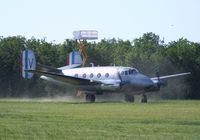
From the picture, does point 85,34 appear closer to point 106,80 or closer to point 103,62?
point 103,62

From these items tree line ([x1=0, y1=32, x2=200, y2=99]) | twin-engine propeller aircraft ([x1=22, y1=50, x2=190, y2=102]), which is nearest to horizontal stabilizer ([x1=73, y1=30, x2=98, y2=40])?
tree line ([x1=0, y1=32, x2=200, y2=99])

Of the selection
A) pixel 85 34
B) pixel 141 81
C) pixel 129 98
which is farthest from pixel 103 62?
pixel 141 81

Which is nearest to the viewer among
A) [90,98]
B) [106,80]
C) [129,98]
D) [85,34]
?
[129,98]

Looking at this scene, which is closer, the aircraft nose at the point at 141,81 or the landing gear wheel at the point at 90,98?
the aircraft nose at the point at 141,81

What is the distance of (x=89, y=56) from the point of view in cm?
8969

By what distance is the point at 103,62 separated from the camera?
90.1 m

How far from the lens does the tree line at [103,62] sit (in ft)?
244

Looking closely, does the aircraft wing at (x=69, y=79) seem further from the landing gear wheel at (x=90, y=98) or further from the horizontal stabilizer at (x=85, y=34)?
the horizontal stabilizer at (x=85, y=34)

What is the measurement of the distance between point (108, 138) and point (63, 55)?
6859 cm

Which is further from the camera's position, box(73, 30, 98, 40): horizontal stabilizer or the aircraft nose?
box(73, 30, 98, 40): horizontal stabilizer

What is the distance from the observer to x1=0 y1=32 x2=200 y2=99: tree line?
74500 millimetres

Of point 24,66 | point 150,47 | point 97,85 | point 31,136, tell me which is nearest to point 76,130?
point 31,136

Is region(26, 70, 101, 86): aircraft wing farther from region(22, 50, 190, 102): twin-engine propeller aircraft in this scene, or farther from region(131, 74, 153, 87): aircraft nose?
region(131, 74, 153, 87): aircraft nose

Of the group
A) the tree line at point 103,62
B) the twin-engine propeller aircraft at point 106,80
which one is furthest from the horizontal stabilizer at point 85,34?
the twin-engine propeller aircraft at point 106,80
